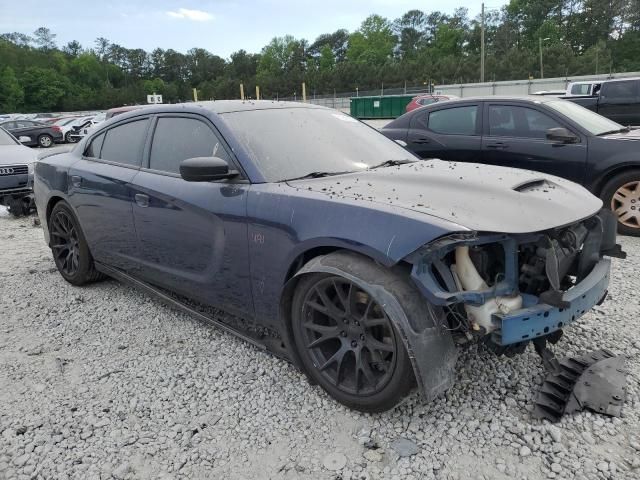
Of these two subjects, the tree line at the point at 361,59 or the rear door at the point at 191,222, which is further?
the tree line at the point at 361,59

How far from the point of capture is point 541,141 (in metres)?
6.11

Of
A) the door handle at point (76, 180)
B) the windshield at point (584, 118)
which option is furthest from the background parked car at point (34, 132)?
the windshield at point (584, 118)

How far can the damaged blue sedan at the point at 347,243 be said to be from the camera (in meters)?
2.34

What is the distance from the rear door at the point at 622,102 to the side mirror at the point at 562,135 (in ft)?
21.2

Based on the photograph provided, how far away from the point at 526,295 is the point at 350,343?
2.89 ft

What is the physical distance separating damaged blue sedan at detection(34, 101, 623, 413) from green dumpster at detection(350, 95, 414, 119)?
31.8 metres

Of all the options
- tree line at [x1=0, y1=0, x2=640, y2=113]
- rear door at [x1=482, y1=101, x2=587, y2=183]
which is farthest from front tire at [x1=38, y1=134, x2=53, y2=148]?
tree line at [x1=0, y1=0, x2=640, y2=113]

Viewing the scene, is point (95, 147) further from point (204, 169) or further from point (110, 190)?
point (204, 169)

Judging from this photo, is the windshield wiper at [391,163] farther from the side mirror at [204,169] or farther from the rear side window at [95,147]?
the rear side window at [95,147]

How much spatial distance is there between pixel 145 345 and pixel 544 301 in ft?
8.36

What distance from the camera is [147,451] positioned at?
2.44 m

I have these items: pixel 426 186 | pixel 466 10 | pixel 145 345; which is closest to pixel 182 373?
pixel 145 345

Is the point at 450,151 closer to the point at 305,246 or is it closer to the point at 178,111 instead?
the point at 178,111

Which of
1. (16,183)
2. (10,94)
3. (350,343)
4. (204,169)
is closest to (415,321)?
(350,343)
